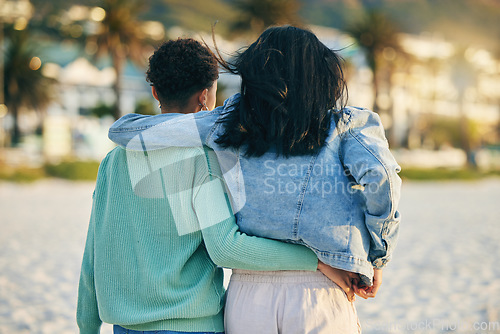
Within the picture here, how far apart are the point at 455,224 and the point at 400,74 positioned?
48.0m

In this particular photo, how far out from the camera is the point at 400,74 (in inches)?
2248

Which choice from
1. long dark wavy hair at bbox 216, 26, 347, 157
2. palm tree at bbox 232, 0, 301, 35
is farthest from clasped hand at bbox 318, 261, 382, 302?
palm tree at bbox 232, 0, 301, 35

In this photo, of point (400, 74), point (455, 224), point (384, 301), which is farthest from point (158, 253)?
point (400, 74)

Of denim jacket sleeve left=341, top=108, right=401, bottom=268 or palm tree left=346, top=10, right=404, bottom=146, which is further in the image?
palm tree left=346, top=10, right=404, bottom=146

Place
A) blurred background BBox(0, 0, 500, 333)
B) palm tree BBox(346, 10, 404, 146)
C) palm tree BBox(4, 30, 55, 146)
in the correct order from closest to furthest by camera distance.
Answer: blurred background BBox(0, 0, 500, 333) → palm tree BBox(4, 30, 55, 146) → palm tree BBox(346, 10, 404, 146)

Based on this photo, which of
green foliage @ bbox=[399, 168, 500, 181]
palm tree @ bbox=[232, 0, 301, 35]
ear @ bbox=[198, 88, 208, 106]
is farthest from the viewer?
palm tree @ bbox=[232, 0, 301, 35]

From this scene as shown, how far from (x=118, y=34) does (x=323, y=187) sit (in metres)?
27.4

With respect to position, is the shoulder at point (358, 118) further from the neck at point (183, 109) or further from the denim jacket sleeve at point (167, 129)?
the neck at point (183, 109)

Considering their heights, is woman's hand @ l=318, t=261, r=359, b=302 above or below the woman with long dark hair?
below

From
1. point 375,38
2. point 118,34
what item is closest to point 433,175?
point 375,38

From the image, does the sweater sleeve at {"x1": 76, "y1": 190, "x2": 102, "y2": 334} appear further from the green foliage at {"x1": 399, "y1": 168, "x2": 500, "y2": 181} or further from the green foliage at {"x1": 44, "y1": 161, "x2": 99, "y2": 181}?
the green foliage at {"x1": 399, "y1": 168, "x2": 500, "y2": 181}

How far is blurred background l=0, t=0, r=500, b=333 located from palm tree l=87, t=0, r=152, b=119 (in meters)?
0.07

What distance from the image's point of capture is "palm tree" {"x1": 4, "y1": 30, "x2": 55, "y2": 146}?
103 ft

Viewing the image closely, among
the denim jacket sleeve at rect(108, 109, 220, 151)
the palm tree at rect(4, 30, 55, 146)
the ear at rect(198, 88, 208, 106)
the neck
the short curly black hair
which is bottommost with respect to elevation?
the palm tree at rect(4, 30, 55, 146)
